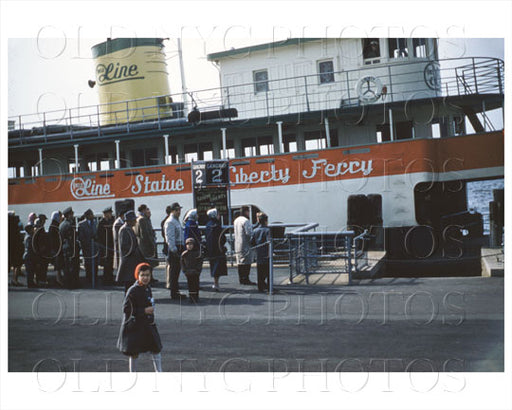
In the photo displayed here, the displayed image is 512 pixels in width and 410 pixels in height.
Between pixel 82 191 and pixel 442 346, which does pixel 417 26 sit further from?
pixel 82 191

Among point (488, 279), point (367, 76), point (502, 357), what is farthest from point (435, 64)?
point (502, 357)

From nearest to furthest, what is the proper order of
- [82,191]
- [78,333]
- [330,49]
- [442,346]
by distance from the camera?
[442,346], [78,333], [82,191], [330,49]

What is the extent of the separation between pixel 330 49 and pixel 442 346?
265 inches

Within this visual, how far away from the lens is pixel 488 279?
6.54 meters

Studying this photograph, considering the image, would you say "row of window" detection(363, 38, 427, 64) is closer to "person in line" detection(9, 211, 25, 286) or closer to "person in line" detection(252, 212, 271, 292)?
"person in line" detection(252, 212, 271, 292)

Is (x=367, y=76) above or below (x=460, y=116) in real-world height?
above

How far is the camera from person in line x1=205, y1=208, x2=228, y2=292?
7258mm

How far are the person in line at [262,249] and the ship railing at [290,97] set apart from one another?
266 centimetres

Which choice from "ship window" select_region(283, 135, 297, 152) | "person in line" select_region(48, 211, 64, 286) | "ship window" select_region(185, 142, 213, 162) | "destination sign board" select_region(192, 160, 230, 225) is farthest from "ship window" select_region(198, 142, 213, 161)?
"person in line" select_region(48, 211, 64, 286)

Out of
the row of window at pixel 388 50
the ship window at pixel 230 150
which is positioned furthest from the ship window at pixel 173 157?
the row of window at pixel 388 50

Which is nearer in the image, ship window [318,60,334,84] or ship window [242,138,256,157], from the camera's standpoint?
ship window [242,138,256,157]

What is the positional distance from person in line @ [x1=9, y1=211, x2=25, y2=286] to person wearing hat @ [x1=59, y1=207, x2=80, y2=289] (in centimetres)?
84

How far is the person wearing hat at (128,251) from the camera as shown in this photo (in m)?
6.07

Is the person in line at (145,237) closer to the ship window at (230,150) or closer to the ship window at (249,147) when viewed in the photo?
the ship window at (230,150)
